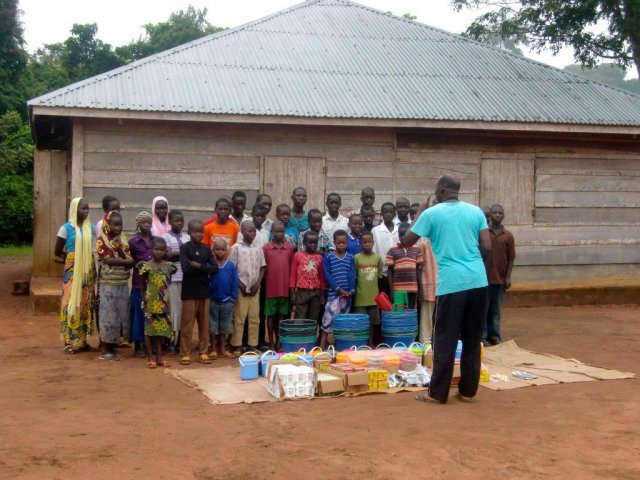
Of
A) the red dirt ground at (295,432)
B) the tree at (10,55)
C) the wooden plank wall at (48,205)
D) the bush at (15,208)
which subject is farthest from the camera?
the bush at (15,208)

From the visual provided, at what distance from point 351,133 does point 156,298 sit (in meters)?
5.13

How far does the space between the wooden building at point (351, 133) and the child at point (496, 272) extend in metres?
2.85

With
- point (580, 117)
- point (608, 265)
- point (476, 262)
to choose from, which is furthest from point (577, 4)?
point (476, 262)

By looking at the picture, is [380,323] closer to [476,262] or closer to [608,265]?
[476,262]

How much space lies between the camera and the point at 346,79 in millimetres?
12812

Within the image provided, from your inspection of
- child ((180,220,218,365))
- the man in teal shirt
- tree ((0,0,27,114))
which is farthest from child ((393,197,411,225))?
tree ((0,0,27,114))

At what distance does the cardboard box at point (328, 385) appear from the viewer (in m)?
6.84

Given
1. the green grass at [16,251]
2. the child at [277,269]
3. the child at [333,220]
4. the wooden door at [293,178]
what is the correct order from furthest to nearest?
1. the green grass at [16,251]
2. the wooden door at [293,178]
3. the child at [333,220]
4. the child at [277,269]

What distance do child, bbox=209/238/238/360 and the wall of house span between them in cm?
330

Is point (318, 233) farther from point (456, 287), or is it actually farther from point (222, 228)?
point (456, 287)

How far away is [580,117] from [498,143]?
1277 mm

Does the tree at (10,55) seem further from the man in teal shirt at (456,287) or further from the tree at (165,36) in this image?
the man in teal shirt at (456,287)

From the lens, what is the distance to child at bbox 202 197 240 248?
868 cm

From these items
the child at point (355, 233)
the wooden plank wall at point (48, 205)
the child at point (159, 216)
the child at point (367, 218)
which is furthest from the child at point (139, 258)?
the wooden plank wall at point (48, 205)
